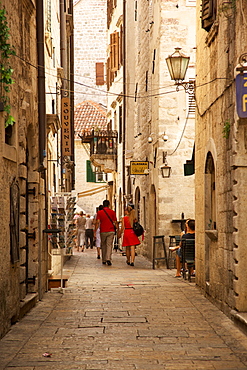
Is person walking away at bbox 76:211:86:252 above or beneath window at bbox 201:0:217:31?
beneath

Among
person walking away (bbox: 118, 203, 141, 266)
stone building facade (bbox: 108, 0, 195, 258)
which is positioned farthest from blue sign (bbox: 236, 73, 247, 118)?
person walking away (bbox: 118, 203, 141, 266)

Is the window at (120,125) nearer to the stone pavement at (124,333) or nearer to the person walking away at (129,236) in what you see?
the person walking away at (129,236)

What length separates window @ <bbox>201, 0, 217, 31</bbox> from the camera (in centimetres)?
1111

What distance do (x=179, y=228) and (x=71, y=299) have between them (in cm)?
914

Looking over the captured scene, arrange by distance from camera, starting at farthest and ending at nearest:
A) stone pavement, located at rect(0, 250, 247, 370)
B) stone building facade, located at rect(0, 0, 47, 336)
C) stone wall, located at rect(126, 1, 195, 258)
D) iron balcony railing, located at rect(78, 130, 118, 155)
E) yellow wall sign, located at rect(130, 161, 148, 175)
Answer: iron balcony railing, located at rect(78, 130, 118, 155)
yellow wall sign, located at rect(130, 161, 148, 175)
stone wall, located at rect(126, 1, 195, 258)
stone building facade, located at rect(0, 0, 47, 336)
stone pavement, located at rect(0, 250, 247, 370)

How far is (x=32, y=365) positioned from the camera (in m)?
6.68

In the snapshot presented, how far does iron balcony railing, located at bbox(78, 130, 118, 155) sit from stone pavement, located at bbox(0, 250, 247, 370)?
23.3 m

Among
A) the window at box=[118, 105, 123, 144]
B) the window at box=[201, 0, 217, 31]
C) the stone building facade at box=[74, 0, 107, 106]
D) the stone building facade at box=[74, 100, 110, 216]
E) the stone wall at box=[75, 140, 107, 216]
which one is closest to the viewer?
the window at box=[201, 0, 217, 31]

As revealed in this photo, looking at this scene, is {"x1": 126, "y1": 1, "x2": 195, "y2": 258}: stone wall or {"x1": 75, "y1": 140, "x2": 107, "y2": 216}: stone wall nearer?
{"x1": 126, "y1": 1, "x2": 195, "y2": 258}: stone wall

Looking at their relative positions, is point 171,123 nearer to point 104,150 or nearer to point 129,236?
point 129,236

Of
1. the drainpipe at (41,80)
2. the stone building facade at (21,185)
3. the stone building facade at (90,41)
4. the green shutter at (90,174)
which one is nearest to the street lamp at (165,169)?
the stone building facade at (21,185)

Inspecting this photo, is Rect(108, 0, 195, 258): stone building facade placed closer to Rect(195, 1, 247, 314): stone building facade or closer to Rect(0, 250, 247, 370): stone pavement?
Rect(195, 1, 247, 314): stone building facade

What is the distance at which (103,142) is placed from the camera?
121 ft

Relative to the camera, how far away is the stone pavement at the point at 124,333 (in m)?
6.82
